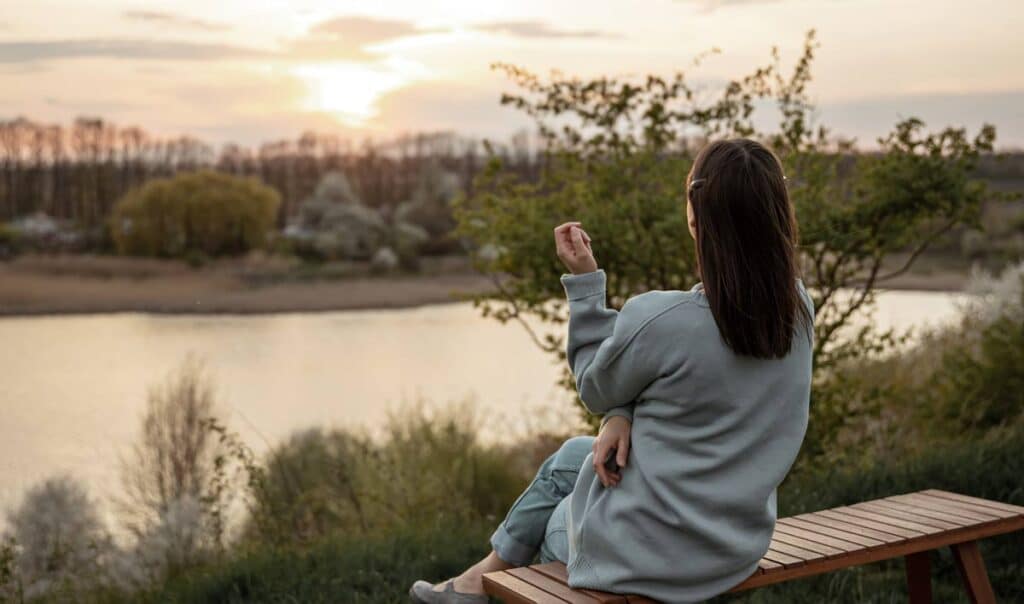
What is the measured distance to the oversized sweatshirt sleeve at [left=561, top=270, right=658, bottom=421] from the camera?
1.88 metres

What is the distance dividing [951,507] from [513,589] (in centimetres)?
126

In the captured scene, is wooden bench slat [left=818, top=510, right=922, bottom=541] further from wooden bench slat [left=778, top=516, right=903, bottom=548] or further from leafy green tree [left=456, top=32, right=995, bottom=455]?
leafy green tree [left=456, top=32, right=995, bottom=455]

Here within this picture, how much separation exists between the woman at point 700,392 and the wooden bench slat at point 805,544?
249 mm

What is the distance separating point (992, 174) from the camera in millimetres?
5797

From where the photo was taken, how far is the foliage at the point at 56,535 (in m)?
5.00

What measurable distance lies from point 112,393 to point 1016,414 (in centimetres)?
885

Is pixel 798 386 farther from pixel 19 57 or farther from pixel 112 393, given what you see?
pixel 19 57

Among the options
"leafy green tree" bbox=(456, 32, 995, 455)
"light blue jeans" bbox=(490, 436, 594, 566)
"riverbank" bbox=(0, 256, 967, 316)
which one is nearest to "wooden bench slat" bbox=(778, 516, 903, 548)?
"light blue jeans" bbox=(490, 436, 594, 566)

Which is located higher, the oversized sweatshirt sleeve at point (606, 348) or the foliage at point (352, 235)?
the oversized sweatshirt sleeve at point (606, 348)

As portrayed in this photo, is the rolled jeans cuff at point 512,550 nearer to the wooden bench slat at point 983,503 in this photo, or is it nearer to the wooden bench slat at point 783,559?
the wooden bench slat at point 783,559

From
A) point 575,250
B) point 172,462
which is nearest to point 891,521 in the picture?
point 575,250

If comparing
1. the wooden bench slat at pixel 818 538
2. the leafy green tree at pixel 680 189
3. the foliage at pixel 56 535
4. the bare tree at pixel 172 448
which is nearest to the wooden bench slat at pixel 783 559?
the wooden bench slat at pixel 818 538

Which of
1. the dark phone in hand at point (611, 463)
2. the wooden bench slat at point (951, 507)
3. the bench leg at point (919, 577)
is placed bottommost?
the bench leg at point (919, 577)

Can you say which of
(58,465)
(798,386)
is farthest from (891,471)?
(58,465)
